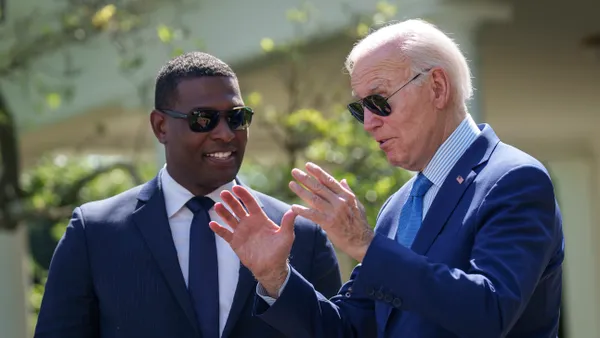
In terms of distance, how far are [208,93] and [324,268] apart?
0.72 meters

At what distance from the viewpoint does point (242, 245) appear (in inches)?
116

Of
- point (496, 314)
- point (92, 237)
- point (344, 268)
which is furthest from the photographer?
point (344, 268)

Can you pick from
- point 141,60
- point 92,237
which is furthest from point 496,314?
point 141,60

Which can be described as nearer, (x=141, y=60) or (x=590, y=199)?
(x=141, y=60)

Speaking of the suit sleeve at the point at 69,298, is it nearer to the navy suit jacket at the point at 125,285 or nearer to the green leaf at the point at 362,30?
the navy suit jacket at the point at 125,285

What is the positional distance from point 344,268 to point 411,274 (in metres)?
5.84

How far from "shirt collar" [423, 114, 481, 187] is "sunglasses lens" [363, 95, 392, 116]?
18 cm

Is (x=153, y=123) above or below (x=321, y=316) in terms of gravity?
above

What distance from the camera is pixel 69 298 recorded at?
346cm

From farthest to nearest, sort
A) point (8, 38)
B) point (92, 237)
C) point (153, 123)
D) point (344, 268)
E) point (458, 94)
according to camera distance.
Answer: point (344, 268) < point (8, 38) < point (153, 123) < point (92, 237) < point (458, 94)

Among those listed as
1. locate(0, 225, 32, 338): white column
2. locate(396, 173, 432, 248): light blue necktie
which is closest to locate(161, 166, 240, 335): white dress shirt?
locate(396, 173, 432, 248): light blue necktie

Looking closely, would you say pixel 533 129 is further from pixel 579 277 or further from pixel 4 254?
pixel 4 254

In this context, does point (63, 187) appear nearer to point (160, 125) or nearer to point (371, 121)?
point (160, 125)

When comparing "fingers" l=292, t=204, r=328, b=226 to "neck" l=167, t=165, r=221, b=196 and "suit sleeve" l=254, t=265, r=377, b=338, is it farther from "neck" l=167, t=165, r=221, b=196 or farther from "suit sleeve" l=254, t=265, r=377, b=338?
"neck" l=167, t=165, r=221, b=196
